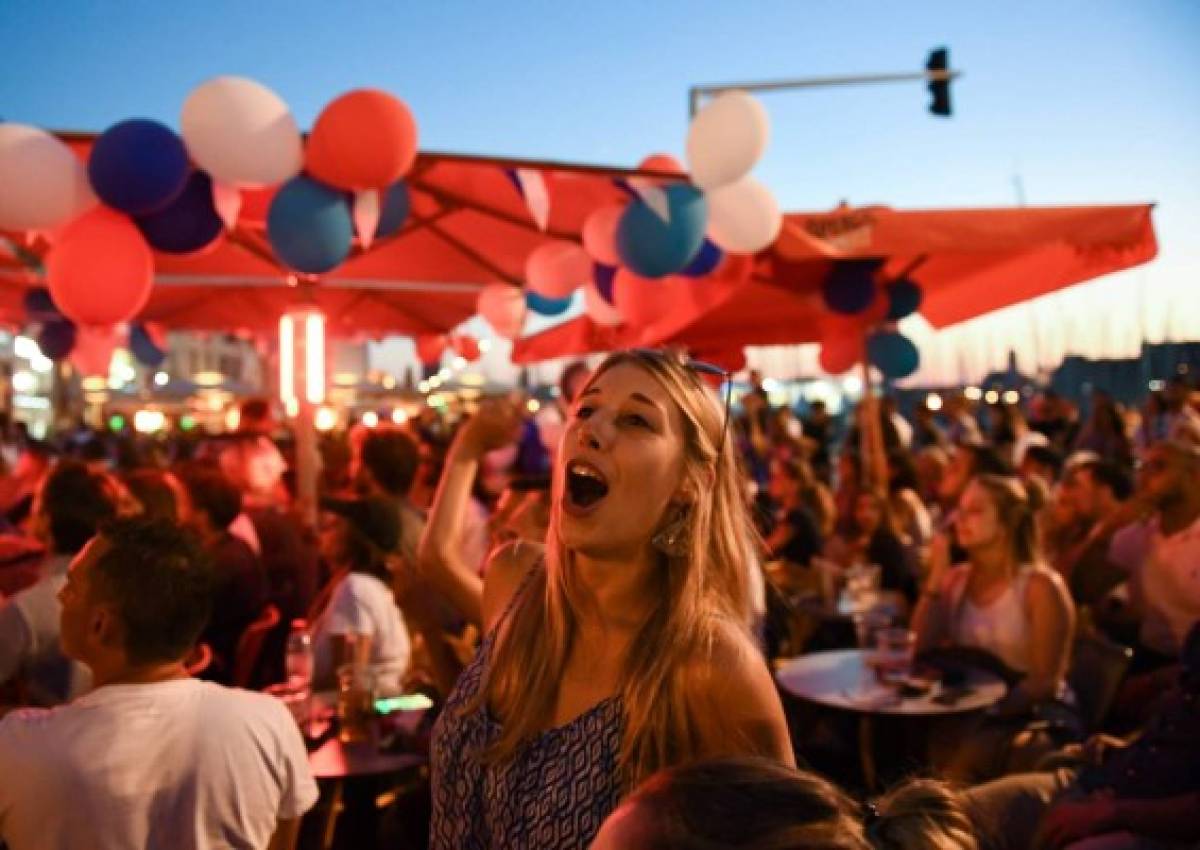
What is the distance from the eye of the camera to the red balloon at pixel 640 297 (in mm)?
6090

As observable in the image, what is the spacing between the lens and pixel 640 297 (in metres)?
6.11

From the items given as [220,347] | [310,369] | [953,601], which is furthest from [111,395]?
[220,347]

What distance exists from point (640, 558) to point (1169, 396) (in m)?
10.6

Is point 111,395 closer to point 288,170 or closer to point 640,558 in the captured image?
point 288,170

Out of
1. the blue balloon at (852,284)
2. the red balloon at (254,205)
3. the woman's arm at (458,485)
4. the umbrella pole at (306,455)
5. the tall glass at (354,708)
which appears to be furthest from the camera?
the blue balloon at (852,284)

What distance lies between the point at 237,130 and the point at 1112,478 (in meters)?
5.40

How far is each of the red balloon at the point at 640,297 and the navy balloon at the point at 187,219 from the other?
256 centimetres

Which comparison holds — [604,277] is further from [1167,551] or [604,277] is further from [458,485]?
[458,485]

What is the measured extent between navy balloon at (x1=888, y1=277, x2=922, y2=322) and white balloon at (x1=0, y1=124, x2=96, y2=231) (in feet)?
19.3

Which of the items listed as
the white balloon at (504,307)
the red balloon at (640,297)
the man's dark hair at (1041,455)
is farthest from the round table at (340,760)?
the man's dark hair at (1041,455)

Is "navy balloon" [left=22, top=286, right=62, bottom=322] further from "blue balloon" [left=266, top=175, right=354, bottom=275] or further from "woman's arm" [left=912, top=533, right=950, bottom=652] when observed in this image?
"woman's arm" [left=912, top=533, right=950, bottom=652]

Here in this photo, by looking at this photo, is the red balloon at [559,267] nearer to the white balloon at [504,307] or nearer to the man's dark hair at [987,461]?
the white balloon at [504,307]

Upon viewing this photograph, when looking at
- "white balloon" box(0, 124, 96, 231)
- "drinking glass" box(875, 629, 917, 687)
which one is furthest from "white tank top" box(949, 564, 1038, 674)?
"white balloon" box(0, 124, 96, 231)

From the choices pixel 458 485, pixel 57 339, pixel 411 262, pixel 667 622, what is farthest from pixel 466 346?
pixel 667 622
